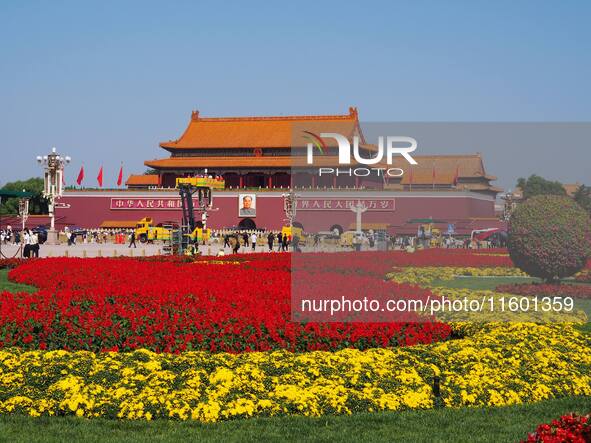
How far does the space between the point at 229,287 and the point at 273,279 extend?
1451mm

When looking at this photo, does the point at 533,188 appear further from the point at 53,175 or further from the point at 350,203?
the point at 53,175

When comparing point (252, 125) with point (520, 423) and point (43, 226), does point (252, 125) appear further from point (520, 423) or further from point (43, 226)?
point (520, 423)

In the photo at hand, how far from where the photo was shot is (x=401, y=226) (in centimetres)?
3822

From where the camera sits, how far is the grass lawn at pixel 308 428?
242 inches

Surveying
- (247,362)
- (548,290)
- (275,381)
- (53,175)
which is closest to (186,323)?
(247,362)

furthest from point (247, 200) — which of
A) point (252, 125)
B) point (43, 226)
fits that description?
point (43, 226)

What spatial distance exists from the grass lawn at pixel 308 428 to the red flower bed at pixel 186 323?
223 cm

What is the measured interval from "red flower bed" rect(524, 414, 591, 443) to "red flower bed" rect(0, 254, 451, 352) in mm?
4833

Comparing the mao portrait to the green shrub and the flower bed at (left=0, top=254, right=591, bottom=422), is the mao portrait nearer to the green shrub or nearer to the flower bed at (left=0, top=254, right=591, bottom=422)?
the green shrub

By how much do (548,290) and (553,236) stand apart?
1.08m

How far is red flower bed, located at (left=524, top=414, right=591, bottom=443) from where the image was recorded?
406 cm

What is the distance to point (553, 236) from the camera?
15.7 m

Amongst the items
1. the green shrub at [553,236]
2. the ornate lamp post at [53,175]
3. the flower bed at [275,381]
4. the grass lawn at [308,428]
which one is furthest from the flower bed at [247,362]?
the ornate lamp post at [53,175]

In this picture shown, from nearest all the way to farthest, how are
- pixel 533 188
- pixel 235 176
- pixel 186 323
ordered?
pixel 186 323 → pixel 533 188 → pixel 235 176
